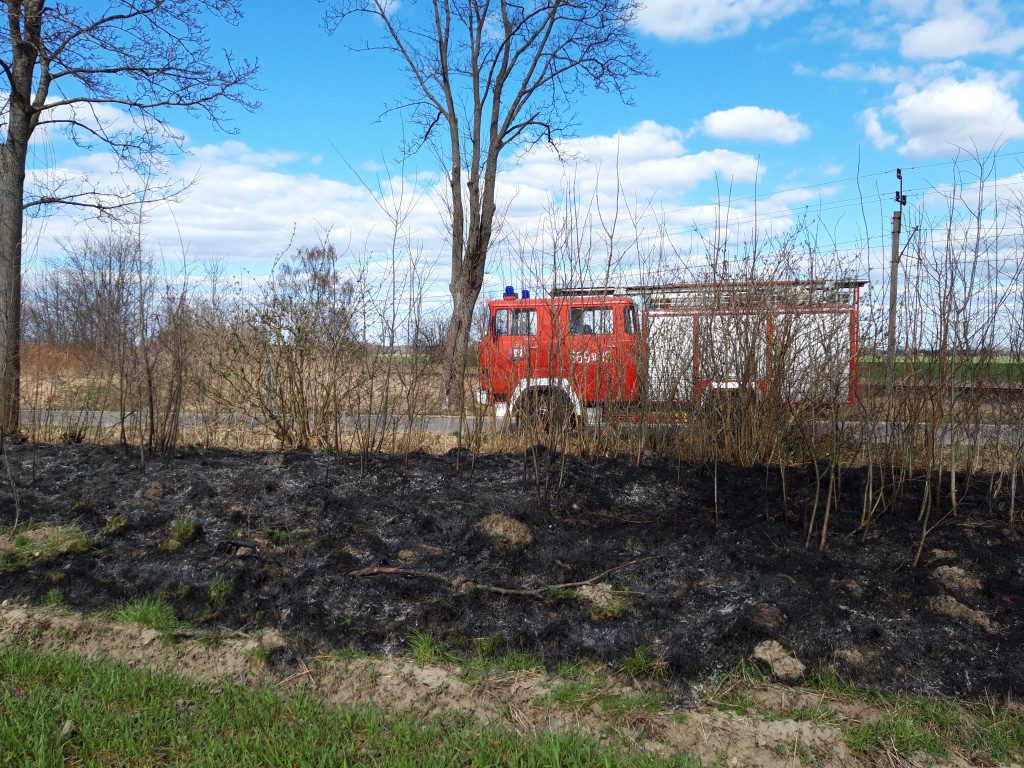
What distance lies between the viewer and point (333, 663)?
10.8 ft

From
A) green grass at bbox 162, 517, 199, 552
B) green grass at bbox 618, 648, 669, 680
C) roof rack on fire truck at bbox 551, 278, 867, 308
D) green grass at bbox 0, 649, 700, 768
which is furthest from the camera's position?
roof rack on fire truck at bbox 551, 278, 867, 308

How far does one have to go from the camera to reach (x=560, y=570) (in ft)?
13.4

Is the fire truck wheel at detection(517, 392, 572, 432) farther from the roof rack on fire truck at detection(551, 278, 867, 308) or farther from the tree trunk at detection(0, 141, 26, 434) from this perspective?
the tree trunk at detection(0, 141, 26, 434)

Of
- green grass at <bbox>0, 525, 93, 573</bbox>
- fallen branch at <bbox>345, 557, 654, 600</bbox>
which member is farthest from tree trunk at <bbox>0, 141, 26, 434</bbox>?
fallen branch at <bbox>345, 557, 654, 600</bbox>

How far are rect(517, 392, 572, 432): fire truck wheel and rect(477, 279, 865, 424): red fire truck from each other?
0.04ft

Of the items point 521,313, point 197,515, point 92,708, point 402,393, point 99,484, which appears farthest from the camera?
point 521,313

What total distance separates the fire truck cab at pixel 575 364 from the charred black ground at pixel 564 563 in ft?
1.88

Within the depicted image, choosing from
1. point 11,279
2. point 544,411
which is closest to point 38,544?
point 544,411

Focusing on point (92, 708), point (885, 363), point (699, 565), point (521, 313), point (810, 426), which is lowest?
point (92, 708)

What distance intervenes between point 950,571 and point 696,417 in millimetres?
2316

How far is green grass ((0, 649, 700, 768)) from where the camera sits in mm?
2551

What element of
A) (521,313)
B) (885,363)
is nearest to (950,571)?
(885,363)

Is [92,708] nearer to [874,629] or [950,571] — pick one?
[874,629]

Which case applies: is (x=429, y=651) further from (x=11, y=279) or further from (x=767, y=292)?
(x=11, y=279)
